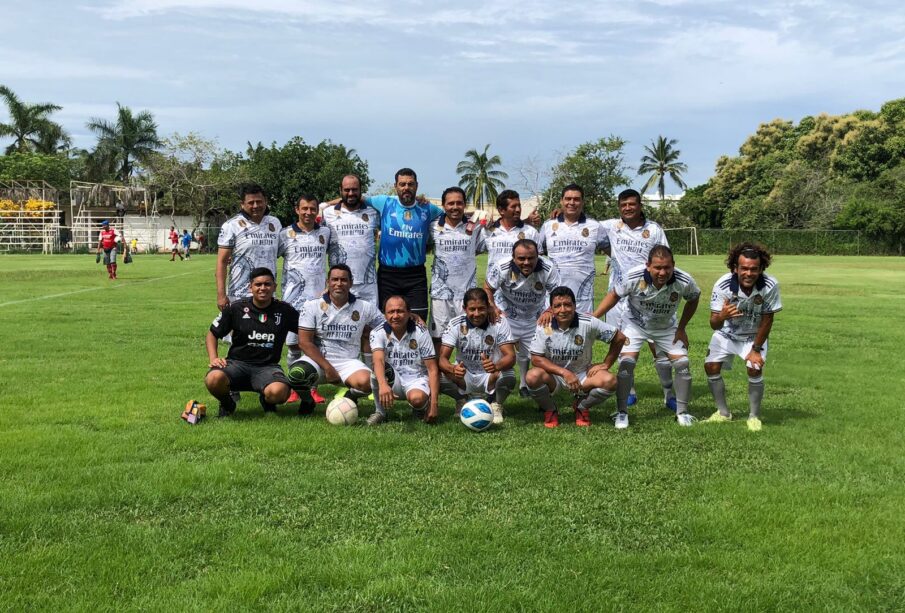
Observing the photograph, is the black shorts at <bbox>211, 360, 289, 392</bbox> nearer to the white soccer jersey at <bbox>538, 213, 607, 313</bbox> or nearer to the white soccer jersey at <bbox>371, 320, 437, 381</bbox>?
the white soccer jersey at <bbox>371, 320, 437, 381</bbox>

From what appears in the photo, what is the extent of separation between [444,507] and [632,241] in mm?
4021

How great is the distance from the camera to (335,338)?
7.07 meters

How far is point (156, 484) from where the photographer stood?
4.66 meters

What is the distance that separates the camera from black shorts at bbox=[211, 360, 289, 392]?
6668 millimetres

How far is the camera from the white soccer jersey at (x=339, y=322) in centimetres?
702

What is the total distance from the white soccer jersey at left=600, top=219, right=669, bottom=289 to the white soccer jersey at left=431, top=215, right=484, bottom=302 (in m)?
1.33

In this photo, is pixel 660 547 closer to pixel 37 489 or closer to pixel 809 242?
pixel 37 489

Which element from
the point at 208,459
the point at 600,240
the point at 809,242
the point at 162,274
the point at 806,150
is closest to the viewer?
the point at 208,459

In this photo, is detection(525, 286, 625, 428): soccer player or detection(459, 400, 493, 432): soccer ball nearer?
detection(459, 400, 493, 432): soccer ball

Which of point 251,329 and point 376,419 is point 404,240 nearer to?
point 251,329

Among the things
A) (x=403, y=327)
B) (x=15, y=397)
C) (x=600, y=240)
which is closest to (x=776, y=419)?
(x=600, y=240)

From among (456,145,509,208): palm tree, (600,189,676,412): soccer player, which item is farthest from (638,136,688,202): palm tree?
(600,189,676,412): soccer player

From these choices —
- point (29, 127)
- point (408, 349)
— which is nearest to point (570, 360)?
point (408, 349)

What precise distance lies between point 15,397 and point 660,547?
6.00 m
